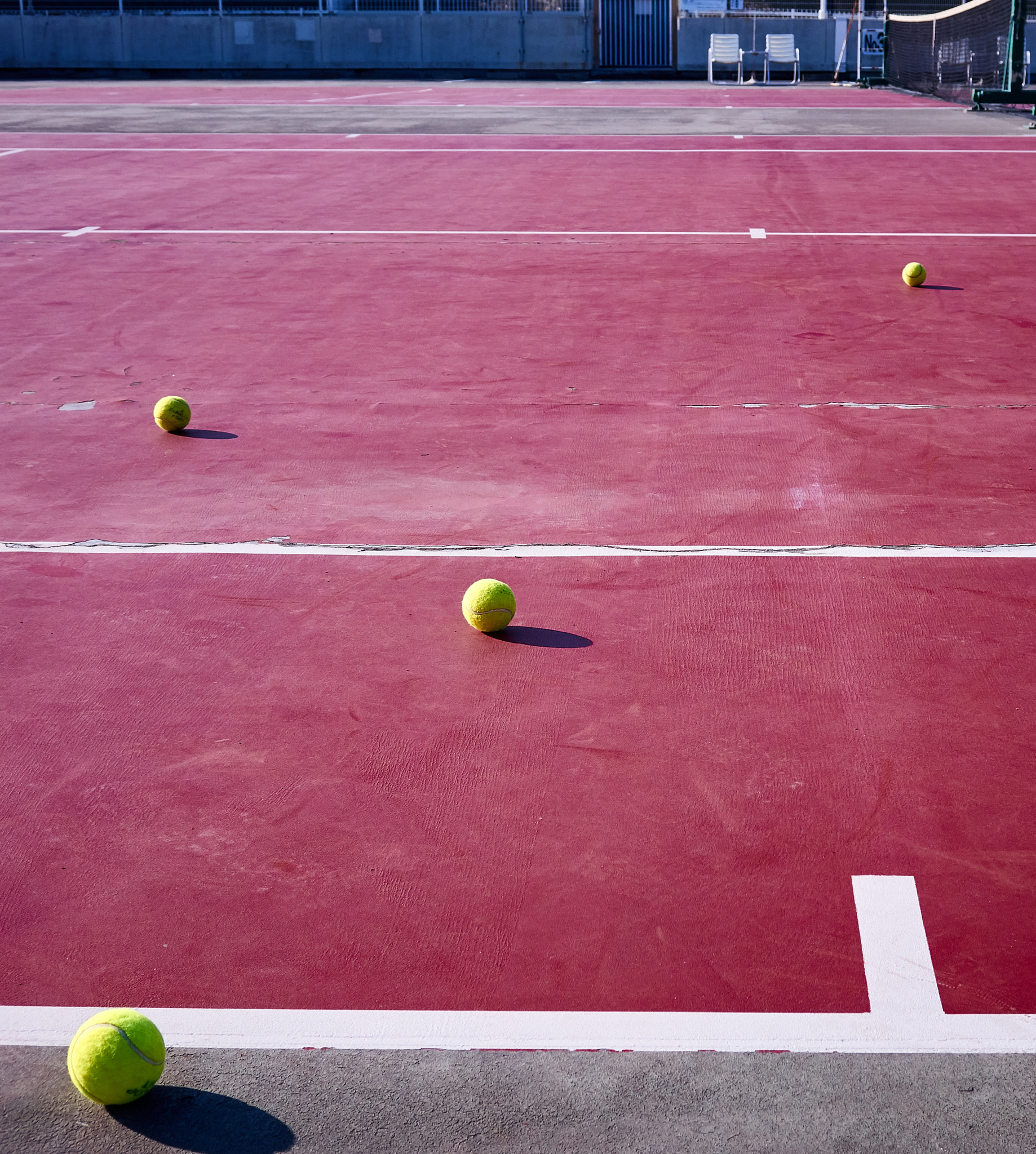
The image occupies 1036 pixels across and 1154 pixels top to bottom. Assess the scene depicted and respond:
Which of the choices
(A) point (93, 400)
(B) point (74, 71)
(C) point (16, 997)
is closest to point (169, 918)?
(C) point (16, 997)

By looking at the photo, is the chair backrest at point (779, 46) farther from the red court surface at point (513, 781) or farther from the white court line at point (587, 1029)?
the white court line at point (587, 1029)

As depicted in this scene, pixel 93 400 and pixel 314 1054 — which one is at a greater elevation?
pixel 93 400

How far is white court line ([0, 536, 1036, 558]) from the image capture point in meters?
6.41

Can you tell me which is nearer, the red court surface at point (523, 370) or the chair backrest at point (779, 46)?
the red court surface at point (523, 370)

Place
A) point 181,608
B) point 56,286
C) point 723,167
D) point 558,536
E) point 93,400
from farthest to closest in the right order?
1. point 723,167
2. point 56,286
3. point 93,400
4. point 558,536
5. point 181,608

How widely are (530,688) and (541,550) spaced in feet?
4.58

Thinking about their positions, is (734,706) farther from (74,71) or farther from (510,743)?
(74,71)

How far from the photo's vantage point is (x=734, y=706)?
5051 mm

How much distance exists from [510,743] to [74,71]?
44.7 metres

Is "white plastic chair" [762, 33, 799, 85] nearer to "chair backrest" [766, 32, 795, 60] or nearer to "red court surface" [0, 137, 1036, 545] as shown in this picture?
"chair backrest" [766, 32, 795, 60]

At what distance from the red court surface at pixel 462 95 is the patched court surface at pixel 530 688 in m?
20.4

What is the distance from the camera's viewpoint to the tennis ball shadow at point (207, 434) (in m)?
8.36

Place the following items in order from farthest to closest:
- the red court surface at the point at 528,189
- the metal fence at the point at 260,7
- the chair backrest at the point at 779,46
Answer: the metal fence at the point at 260,7
the chair backrest at the point at 779,46
the red court surface at the point at 528,189

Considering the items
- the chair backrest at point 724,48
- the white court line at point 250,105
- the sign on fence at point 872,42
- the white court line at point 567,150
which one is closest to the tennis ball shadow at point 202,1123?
the white court line at point 567,150
